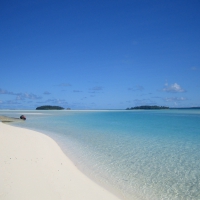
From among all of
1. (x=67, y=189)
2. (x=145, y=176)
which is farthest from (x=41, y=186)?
(x=145, y=176)

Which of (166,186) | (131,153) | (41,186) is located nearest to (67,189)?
(41,186)

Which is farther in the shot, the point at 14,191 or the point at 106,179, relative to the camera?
the point at 106,179

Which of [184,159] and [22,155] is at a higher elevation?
[22,155]

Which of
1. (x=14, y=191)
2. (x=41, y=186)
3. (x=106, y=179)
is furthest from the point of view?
(x=106, y=179)

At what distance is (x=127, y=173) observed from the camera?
6160 mm

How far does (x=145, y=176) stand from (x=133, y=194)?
1358mm

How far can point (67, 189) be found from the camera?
4.41 meters

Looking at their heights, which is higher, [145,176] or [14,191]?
[14,191]

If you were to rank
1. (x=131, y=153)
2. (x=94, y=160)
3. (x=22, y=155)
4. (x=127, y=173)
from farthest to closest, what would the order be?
(x=131, y=153) < (x=94, y=160) < (x=22, y=155) < (x=127, y=173)

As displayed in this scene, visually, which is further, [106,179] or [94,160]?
[94,160]

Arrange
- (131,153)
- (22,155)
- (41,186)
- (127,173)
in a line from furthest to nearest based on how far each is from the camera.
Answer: (131,153) < (22,155) < (127,173) < (41,186)

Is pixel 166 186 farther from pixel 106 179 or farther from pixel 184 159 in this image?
pixel 184 159

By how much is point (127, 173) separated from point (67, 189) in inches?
101

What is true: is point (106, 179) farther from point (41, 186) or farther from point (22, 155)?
point (22, 155)
